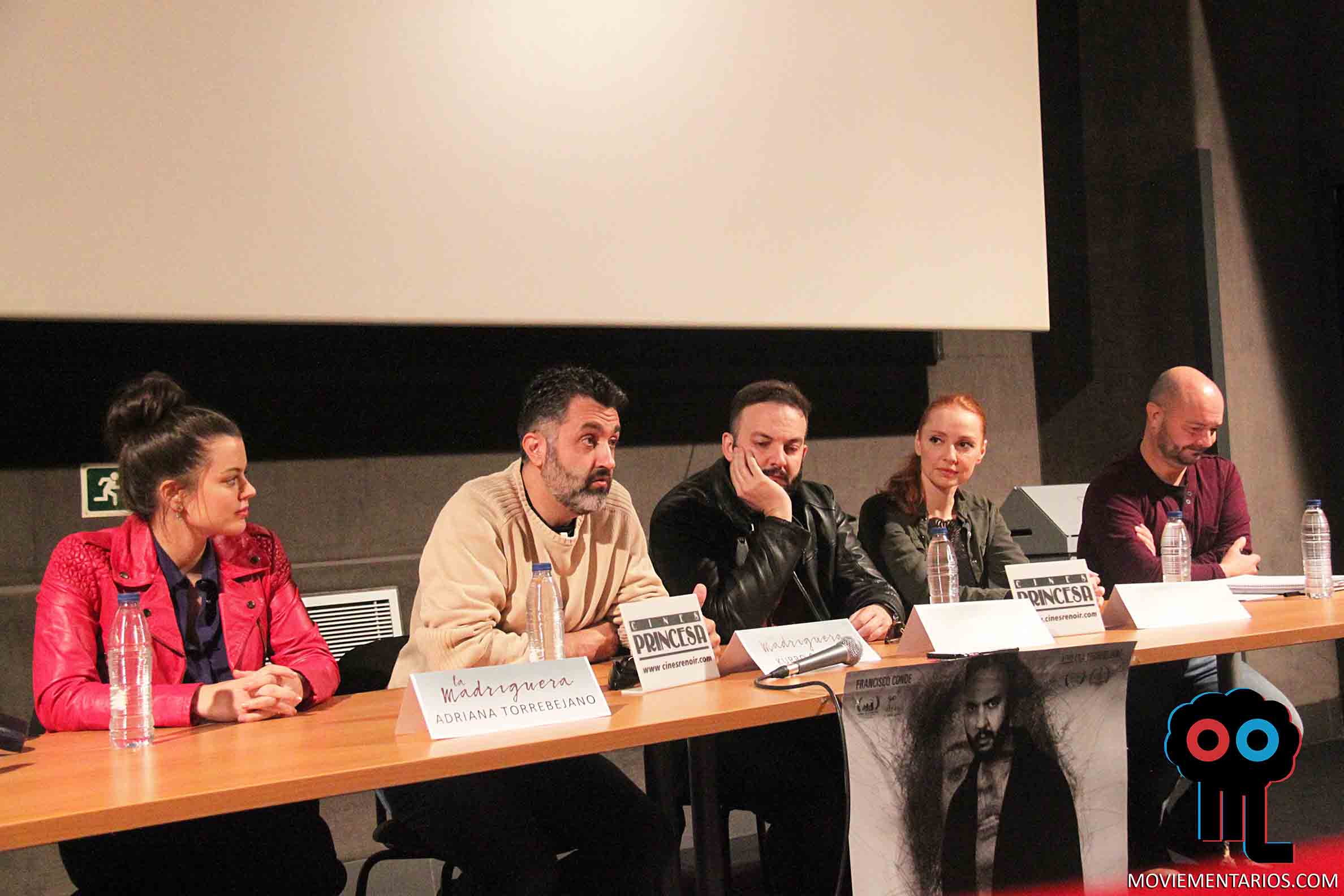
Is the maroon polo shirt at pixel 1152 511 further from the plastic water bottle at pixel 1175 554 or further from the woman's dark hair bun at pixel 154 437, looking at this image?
the woman's dark hair bun at pixel 154 437

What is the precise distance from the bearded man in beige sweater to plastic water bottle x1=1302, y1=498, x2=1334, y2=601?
157 cm

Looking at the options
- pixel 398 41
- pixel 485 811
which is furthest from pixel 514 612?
pixel 398 41

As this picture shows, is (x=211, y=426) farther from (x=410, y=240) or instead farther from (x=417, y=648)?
(x=410, y=240)

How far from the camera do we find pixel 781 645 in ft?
6.53

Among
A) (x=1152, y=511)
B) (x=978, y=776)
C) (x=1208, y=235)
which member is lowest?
(x=978, y=776)

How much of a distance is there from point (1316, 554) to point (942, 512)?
2.89 ft

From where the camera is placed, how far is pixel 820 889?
7.30 feet

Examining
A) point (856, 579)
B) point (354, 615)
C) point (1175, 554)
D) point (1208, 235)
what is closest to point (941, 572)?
point (856, 579)

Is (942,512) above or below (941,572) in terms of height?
above

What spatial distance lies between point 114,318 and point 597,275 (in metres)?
1.33

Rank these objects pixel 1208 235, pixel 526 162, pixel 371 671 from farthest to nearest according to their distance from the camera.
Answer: pixel 1208 235, pixel 526 162, pixel 371 671

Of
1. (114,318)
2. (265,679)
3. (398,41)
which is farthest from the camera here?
(398,41)

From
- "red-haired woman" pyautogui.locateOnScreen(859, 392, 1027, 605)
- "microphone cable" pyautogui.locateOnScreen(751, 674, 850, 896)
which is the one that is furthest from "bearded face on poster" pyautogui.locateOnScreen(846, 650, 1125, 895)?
"red-haired woman" pyautogui.locateOnScreen(859, 392, 1027, 605)

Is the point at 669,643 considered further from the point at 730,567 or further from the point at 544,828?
the point at 730,567
